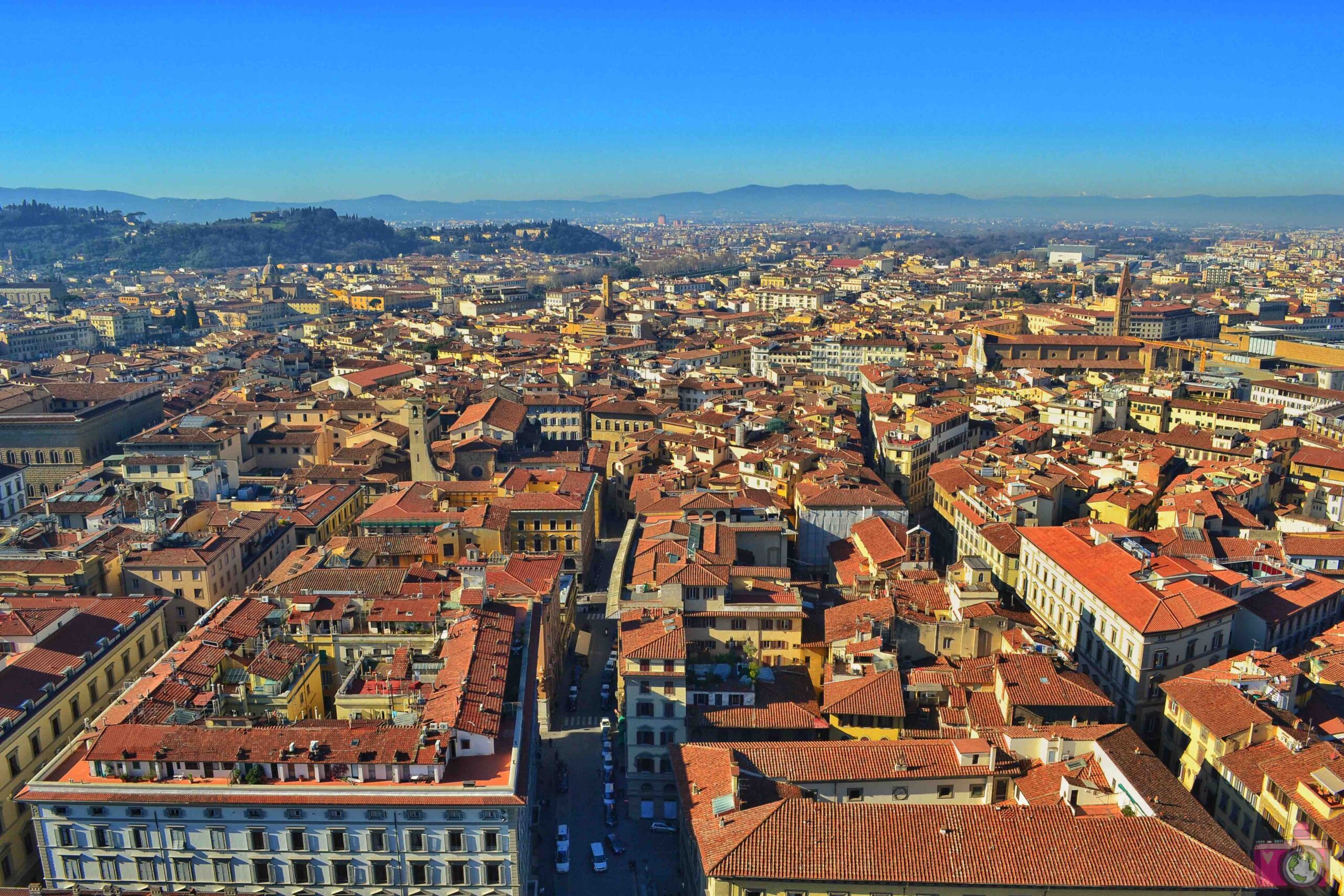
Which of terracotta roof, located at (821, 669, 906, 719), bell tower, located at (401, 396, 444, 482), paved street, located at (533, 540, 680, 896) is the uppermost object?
bell tower, located at (401, 396, 444, 482)

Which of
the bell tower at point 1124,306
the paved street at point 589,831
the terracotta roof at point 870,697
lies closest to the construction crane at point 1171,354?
the bell tower at point 1124,306

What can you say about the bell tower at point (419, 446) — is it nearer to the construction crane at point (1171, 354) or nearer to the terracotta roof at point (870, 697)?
the terracotta roof at point (870, 697)

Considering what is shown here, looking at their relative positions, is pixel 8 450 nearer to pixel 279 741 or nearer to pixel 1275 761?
pixel 279 741

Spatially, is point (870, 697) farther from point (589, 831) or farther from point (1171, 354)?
point (1171, 354)

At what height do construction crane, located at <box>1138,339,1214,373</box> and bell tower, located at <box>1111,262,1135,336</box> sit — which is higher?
bell tower, located at <box>1111,262,1135,336</box>

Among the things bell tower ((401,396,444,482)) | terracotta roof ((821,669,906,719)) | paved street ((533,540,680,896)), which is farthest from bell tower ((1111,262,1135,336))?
paved street ((533,540,680,896))

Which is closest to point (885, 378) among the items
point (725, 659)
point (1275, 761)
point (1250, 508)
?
point (1250, 508)

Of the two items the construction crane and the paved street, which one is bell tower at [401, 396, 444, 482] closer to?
the paved street

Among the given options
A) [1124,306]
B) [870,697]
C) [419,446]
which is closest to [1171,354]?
[1124,306]
